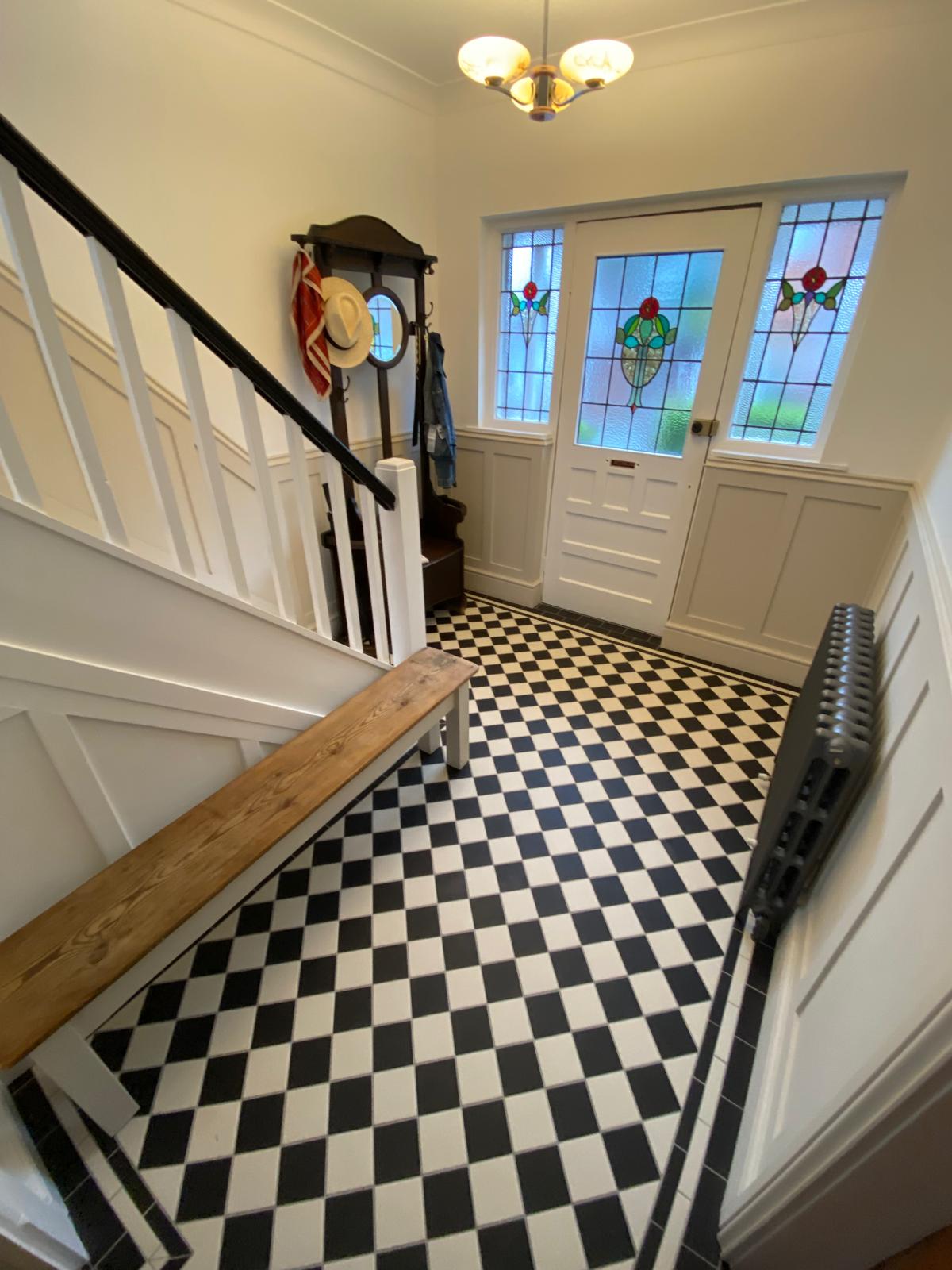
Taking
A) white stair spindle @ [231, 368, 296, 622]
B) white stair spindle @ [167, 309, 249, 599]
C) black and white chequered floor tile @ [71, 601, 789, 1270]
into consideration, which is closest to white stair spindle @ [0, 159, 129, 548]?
white stair spindle @ [167, 309, 249, 599]

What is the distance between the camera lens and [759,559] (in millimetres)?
2572

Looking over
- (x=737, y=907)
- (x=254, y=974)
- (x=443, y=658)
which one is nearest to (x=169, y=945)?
(x=254, y=974)

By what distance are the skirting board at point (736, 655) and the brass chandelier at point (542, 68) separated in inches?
88.8

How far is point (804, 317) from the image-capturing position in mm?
2221

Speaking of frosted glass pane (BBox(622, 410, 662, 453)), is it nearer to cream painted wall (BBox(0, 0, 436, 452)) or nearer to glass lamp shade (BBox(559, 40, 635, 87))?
glass lamp shade (BBox(559, 40, 635, 87))

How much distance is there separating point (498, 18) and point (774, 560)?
2515 mm

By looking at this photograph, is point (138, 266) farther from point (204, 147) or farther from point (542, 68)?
point (204, 147)

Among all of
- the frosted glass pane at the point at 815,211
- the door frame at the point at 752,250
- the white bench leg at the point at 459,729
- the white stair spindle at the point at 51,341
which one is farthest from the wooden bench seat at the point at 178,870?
the frosted glass pane at the point at 815,211

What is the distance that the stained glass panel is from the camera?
7.89 feet

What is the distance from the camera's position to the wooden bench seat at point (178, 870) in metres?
1.00

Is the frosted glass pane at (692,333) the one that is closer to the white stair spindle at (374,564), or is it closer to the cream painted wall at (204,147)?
the cream painted wall at (204,147)

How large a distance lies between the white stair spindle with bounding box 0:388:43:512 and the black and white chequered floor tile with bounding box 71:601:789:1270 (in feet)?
4.23

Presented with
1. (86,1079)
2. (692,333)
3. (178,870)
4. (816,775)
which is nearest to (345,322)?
(692,333)

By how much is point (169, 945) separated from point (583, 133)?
340 centimetres
